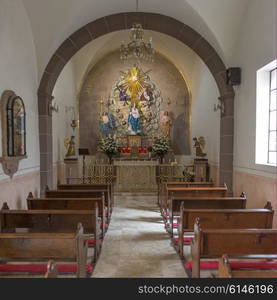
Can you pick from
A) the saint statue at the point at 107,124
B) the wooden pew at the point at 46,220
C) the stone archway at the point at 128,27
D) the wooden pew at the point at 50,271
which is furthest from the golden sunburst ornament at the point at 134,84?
the wooden pew at the point at 50,271

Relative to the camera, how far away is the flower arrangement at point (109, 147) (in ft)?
39.5

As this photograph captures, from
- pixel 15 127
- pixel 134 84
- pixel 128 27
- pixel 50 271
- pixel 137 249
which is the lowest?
pixel 137 249

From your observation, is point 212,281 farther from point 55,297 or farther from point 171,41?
point 171,41

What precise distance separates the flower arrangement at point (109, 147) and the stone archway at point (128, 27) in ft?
13.8

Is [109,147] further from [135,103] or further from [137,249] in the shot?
[137,249]

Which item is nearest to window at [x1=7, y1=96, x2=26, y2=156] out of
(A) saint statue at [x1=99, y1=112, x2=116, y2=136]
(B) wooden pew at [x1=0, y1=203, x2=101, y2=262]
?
(B) wooden pew at [x1=0, y1=203, x2=101, y2=262]

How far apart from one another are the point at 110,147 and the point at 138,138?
1.69m

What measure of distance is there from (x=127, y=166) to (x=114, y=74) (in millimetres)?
4729

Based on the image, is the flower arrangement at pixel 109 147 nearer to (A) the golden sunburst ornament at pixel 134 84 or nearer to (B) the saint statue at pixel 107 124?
(B) the saint statue at pixel 107 124

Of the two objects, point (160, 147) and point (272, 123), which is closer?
point (272, 123)

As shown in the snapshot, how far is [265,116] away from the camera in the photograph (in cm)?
614

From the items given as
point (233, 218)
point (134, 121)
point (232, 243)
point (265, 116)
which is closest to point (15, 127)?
point (233, 218)

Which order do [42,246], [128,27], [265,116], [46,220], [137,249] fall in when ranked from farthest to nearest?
1. [128,27]
2. [265,116]
3. [137,249]
4. [46,220]
5. [42,246]

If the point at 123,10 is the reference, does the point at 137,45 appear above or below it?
below
